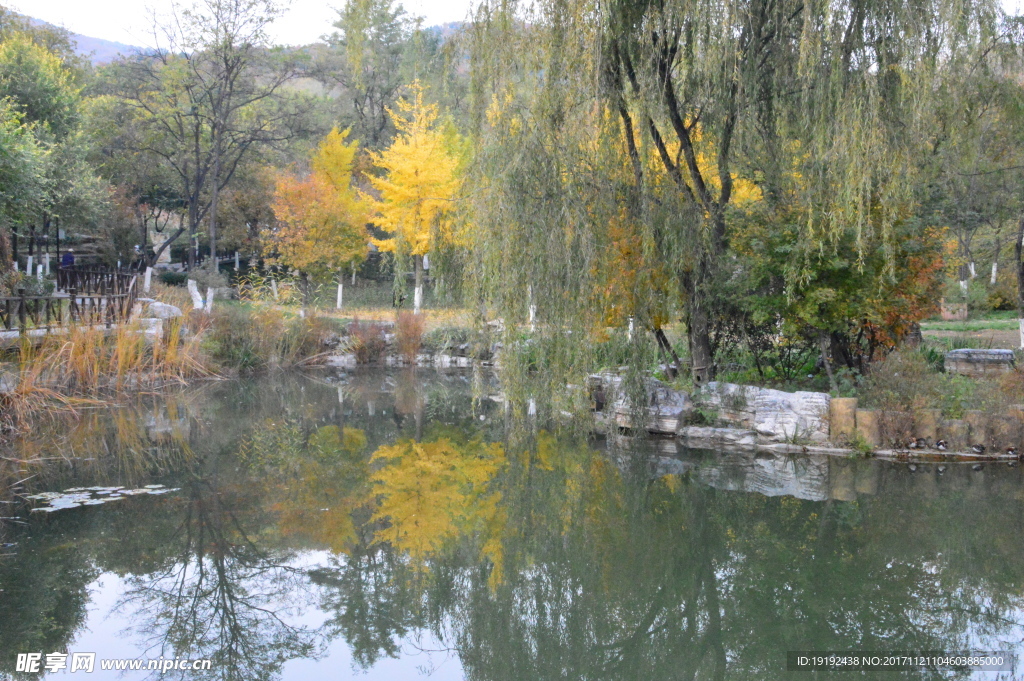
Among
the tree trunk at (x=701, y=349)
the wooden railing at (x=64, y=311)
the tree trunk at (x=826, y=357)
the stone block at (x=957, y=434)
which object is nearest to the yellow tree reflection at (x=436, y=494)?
the tree trunk at (x=701, y=349)

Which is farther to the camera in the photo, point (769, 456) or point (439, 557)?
point (769, 456)

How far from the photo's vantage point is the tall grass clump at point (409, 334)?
2023cm

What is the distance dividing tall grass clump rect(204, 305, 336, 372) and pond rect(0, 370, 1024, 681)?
6.65 metres

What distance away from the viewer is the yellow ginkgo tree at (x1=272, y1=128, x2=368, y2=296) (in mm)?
27453

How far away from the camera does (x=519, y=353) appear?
9.89m

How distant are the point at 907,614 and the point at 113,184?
32841 millimetres

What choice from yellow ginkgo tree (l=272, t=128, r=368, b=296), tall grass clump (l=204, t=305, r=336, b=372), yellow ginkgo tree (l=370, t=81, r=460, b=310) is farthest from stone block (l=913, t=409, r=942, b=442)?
yellow ginkgo tree (l=272, t=128, r=368, b=296)

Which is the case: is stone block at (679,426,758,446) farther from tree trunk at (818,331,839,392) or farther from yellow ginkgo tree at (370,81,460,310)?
yellow ginkgo tree at (370,81,460,310)

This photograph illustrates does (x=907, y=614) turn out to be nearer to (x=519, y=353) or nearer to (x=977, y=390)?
(x=519, y=353)

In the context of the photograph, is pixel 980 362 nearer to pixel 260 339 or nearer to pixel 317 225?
pixel 260 339

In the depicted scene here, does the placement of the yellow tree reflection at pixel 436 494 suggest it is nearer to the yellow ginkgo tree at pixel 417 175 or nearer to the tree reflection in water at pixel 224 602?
the tree reflection in water at pixel 224 602

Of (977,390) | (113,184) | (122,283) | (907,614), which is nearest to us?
(907,614)

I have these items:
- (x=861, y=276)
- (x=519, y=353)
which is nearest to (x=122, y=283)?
(x=519, y=353)

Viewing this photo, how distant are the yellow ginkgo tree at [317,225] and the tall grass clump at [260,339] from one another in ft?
26.4
